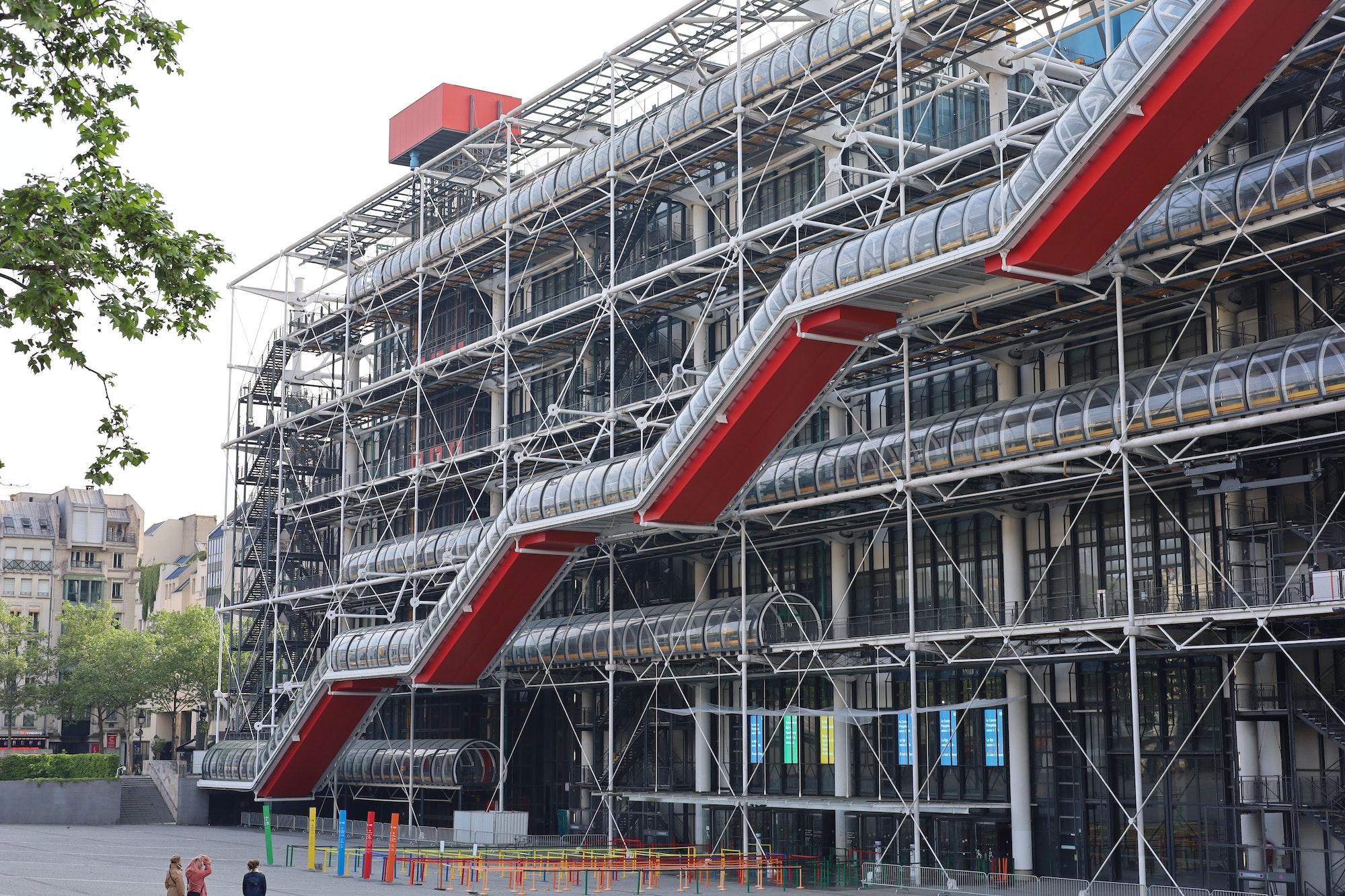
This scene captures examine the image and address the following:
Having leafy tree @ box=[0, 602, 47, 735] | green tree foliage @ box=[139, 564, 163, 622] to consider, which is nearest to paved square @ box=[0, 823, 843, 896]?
leafy tree @ box=[0, 602, 47, 735]

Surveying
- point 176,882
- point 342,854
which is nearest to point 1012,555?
point 342,854

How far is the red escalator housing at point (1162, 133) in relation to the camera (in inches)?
928

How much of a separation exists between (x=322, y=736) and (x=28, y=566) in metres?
52.5

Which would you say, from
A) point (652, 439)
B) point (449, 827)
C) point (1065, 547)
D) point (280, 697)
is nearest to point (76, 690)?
point (280, 697)

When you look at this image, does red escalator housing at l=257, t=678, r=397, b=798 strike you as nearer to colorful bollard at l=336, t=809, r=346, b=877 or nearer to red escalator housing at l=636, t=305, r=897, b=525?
colorful bollard at l=336, t=809, r=346, b=877

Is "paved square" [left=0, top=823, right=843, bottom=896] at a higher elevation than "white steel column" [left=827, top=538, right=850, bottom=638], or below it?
below

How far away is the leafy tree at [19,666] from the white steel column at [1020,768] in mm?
56206

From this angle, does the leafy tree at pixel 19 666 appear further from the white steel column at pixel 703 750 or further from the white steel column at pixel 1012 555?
the white steel column at pixel 1012 555

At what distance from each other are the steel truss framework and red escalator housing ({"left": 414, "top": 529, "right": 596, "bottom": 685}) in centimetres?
71

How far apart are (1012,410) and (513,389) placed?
23029 millimetres

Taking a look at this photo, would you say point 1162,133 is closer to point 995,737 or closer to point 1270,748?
point 1270,748

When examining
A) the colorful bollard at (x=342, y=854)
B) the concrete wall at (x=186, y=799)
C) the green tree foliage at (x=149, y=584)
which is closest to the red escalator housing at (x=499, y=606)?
the colorful bollard at (x=342, y=854)

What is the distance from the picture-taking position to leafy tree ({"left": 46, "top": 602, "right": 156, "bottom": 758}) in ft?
237

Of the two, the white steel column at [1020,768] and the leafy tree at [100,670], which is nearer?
the white steel column at [1020,768]
